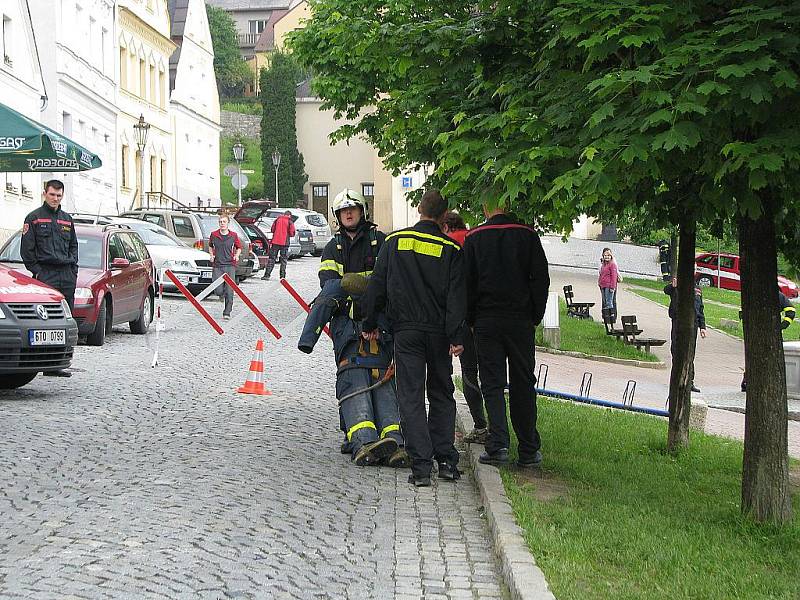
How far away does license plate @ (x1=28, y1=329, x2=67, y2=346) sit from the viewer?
1209 cm

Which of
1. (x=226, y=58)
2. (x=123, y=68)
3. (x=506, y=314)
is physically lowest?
(x=506, y=314)

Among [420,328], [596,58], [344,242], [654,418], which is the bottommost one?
[654,418]

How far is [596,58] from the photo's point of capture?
21.7 ft

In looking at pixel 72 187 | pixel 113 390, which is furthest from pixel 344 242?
pixel 72 187

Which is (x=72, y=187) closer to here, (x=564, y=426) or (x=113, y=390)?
(x=113, y=390)

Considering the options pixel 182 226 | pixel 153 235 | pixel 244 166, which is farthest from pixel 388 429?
pixel 244 166

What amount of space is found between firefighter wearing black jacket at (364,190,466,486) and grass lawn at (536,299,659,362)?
15.6m

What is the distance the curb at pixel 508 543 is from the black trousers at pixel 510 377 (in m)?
0.35

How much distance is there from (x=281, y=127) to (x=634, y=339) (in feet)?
200

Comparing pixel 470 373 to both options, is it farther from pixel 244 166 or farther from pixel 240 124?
pixel 240 124

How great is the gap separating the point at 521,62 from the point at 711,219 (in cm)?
171

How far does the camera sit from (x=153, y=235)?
96.0 feet

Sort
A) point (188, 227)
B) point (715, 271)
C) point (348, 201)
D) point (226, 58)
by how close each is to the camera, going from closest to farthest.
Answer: point (348, 201)
point (188, 227)
point (715, 271)
point (226, 58)

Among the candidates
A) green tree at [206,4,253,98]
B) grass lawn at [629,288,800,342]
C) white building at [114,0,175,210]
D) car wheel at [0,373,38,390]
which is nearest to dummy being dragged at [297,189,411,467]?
car wheel at [0,373,38,390]
